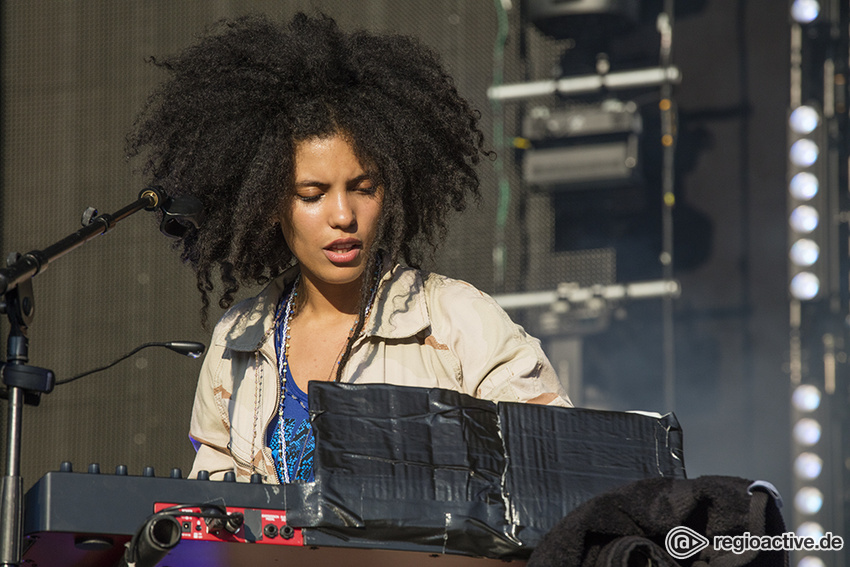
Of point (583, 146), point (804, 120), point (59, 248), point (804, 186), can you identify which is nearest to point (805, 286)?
point (804, 186)

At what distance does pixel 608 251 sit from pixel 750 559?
9.49ft

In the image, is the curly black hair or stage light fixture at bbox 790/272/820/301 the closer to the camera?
the curly black hair

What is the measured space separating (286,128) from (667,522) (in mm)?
1167

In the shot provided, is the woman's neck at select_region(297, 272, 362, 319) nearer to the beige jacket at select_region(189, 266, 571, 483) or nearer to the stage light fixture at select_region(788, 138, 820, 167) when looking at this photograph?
the beige jacket at select_region(189, 266, 571, 483)

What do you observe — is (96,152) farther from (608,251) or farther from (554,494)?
(554,494)

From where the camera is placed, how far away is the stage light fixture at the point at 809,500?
378 cm

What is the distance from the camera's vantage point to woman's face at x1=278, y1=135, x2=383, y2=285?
209 centimetres

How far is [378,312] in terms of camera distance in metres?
2.16

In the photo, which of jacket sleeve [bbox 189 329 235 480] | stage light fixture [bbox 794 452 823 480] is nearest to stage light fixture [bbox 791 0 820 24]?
stage light fixture [bbox 794 452 823 480]

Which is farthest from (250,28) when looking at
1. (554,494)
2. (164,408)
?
(164,408)

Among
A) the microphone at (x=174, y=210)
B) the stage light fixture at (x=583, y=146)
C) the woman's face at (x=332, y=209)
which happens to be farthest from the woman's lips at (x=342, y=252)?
the stage light fixture at (x=583, y=146)

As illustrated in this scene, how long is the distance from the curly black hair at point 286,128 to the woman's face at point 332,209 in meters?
0.02

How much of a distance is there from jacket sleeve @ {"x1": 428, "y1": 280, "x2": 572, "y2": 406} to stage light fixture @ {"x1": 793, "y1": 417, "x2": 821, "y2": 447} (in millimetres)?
2126

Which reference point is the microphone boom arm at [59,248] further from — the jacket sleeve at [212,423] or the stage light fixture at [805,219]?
the stage light fixture at [805,219]
